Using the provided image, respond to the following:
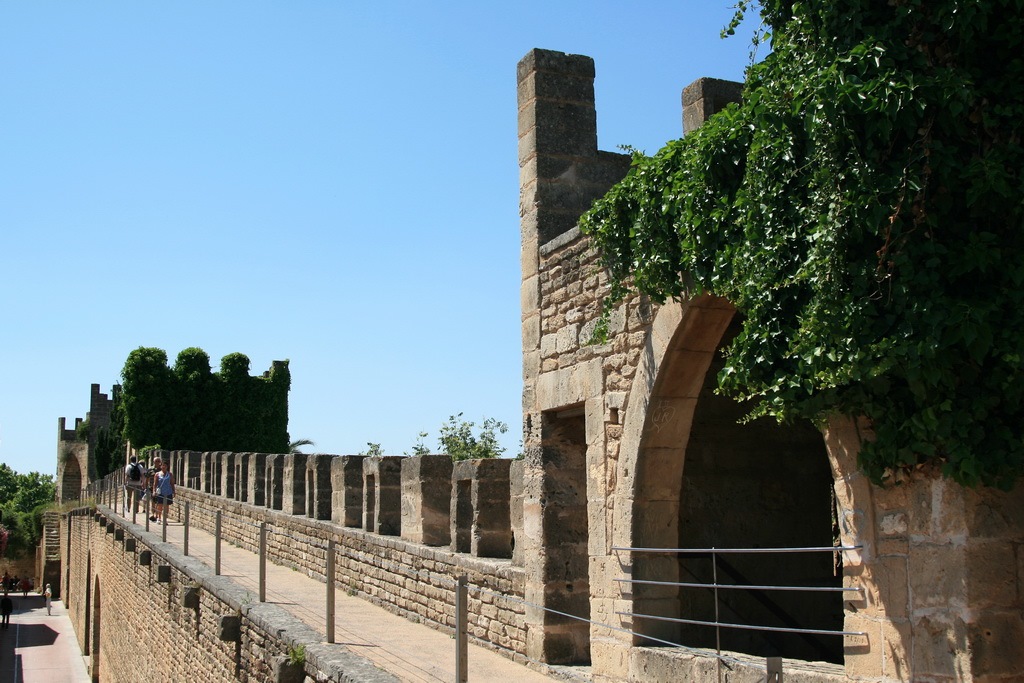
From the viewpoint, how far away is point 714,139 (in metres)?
5.50

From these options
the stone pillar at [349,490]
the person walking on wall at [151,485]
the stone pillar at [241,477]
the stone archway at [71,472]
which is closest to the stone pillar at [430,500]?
the stone pillar at [349,490]

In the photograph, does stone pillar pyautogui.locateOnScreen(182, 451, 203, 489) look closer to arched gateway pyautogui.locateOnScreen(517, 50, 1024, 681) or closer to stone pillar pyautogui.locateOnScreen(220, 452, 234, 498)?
stone pillar pyautogui.locateOnScreen(220, 452, 234, 498)

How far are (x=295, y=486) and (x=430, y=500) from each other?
4730 millimetres

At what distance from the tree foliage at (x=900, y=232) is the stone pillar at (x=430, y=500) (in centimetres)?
539

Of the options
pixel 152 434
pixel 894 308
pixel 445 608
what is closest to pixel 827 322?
pixel 894 308

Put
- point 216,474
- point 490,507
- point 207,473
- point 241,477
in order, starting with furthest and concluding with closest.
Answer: point 207,473 < point 216,474 < point 241,477 < point 490,507

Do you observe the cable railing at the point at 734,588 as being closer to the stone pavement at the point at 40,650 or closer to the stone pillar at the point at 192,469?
the stone pillar at the point at 192,469

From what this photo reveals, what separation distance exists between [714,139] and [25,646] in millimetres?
29239

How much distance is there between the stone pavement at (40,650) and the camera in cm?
2488

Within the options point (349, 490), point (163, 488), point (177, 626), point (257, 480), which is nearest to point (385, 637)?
point (349, 490)

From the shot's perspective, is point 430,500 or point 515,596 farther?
point 430,500

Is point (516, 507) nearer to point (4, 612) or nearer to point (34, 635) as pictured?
point (34, 635)

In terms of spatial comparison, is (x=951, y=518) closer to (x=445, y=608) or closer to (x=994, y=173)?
(x=994, y=173)

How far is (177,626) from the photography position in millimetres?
13109
